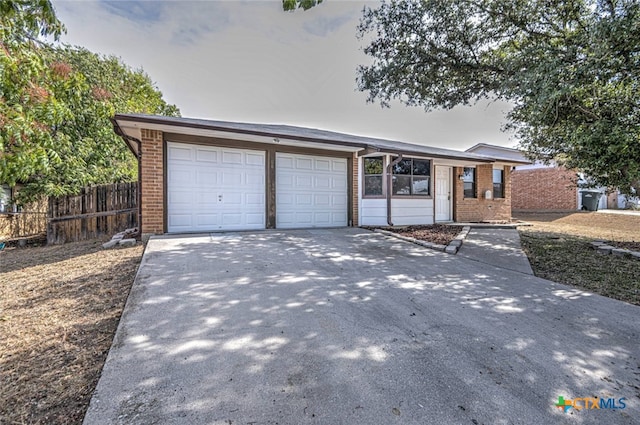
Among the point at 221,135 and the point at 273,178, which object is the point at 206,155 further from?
the point at 273,178

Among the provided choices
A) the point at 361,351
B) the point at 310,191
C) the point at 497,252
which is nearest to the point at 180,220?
the point at 310,191

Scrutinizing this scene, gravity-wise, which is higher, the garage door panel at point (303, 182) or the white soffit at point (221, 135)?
the white soffit at point (221, 135)

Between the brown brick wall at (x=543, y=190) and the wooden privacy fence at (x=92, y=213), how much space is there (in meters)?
19.8

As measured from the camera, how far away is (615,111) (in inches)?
220

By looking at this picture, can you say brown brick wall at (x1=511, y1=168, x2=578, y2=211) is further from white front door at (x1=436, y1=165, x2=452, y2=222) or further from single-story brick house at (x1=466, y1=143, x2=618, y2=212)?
white front door at (x1=436, y1=165, x2=452, y2=222)

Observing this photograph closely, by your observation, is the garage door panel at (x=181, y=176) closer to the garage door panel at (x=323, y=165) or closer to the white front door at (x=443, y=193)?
the garage door panel at (x=323, y=165)

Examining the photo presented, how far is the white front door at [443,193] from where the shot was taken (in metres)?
11.5

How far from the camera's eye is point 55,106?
5020mm

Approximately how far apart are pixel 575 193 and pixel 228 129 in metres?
18.7

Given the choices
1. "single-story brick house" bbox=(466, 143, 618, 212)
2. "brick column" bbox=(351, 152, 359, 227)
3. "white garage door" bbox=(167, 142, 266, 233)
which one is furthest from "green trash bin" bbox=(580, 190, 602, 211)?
"white garage door" bbox=(167, 142, 266, 233)

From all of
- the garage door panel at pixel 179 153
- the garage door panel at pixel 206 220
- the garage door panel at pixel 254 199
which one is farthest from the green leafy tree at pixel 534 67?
the garage door panel at pixel 206 220

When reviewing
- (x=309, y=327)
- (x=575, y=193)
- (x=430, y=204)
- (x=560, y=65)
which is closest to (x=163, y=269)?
→ (x=309, y=327)

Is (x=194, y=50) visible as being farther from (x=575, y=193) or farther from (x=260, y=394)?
(x=575, y=193)

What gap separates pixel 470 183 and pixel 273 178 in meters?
8.61
